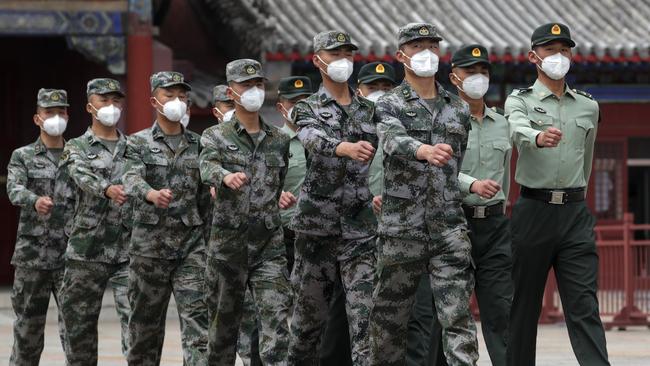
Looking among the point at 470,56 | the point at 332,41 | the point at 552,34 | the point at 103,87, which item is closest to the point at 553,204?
the point at 552,34

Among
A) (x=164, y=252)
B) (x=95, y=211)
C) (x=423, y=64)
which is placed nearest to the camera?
(x=423, y=64)

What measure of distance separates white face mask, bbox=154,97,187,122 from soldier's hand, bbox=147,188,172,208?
808 mm

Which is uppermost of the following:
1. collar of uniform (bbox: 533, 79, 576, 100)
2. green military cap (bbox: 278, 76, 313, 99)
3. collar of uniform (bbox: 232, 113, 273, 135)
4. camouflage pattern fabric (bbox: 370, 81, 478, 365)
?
green military cap (bbox: 278, 76, 313, 99)

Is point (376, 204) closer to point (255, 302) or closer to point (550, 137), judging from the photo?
point (255, 302)

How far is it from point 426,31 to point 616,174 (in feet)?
43.7

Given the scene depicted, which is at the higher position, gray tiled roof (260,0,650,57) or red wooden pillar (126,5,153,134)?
gray tiled roof (260,0,650,57)

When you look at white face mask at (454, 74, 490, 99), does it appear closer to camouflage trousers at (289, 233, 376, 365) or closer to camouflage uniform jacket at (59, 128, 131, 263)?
camouflage trousers at (289, 233, 376, 365)

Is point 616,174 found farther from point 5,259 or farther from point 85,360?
point 85,360

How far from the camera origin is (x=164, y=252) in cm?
1116

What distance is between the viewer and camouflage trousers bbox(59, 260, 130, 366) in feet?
38.6

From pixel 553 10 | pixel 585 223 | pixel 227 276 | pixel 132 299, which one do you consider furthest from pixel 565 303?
pixel 553 10

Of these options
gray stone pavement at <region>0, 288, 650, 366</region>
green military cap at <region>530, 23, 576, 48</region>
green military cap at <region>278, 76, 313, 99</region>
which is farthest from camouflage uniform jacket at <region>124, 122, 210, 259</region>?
gray stone pavement at <region>0, 288, 650, 366</region>

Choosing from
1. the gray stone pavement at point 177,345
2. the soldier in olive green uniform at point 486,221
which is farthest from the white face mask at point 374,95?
the gray stone pavement at point 177,345

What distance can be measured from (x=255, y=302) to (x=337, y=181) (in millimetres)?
922
